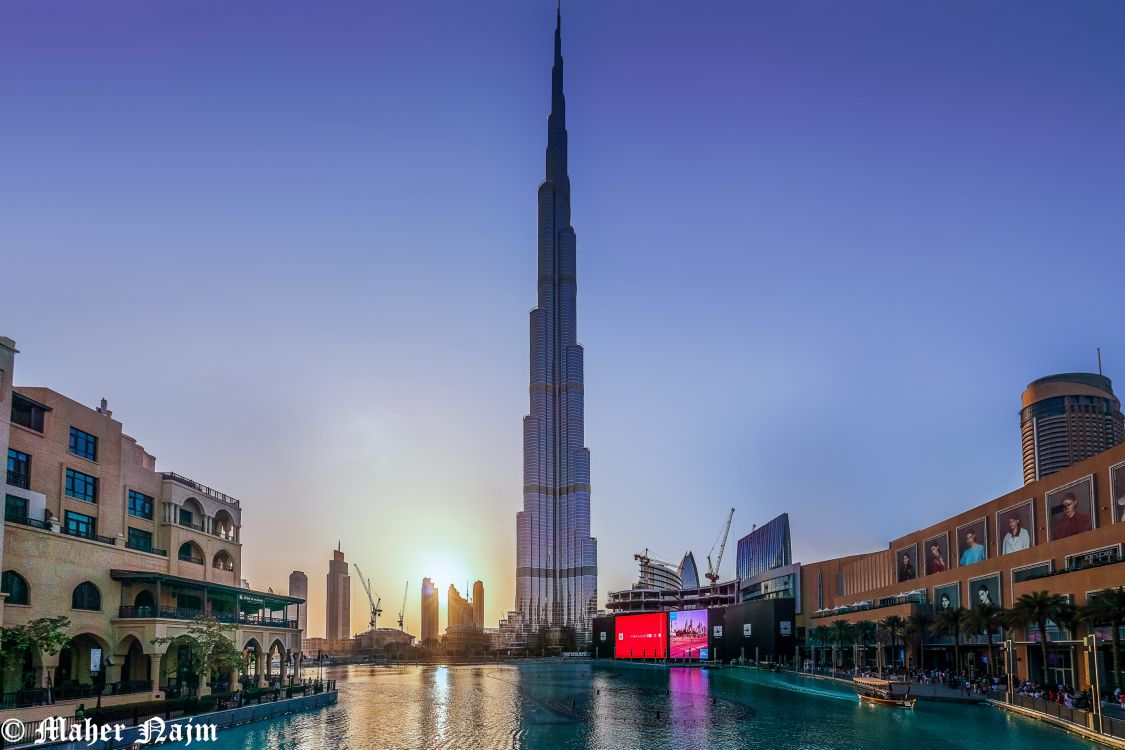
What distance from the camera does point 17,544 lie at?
57.0 m

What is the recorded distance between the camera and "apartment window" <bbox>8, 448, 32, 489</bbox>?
193 ft

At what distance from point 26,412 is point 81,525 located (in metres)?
10.1

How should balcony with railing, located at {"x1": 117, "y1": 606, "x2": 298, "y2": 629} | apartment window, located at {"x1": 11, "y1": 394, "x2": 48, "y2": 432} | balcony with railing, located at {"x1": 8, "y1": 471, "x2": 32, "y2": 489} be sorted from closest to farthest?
balcony with railing, located at {"x1": 8, "y1": 471, "x2": 32, "y2": 489} → apartment window, located at {"x1": 11, "y1": 394, "x2": 48, "y2": 432} → balcony with railing, located at {"x1": 117, "y1": 606, "x2": 298, "y2": 629}

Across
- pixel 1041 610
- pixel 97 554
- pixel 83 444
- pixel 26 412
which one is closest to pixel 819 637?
pixel 1041 610

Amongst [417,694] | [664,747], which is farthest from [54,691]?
[417,694]

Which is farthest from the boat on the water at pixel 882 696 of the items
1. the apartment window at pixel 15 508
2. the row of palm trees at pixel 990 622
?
the apartment window at pixel 15 508

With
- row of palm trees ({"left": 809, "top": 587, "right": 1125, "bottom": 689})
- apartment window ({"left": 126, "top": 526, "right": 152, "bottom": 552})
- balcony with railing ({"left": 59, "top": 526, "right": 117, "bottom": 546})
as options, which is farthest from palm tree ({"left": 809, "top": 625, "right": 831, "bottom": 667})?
balcony with railing ({"left": 59, "top": 526, "right": 117, "bottom": 546})

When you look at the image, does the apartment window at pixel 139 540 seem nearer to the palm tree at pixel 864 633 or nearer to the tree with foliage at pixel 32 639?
the tree with foliage at pixel 32 639

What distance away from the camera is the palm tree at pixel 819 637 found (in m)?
141

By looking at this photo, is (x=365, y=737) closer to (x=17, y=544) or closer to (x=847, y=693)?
(x=17, y=544)

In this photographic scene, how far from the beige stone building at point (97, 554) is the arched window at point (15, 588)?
67 mm

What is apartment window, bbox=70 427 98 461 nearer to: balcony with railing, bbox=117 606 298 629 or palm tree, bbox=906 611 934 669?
balcony with railing, bbox=117 606 298 629

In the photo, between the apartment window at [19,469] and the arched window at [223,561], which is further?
the arched window at [223,561]

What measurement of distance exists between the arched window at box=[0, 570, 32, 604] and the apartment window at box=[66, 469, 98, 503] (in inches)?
337
